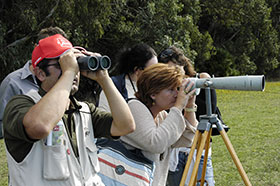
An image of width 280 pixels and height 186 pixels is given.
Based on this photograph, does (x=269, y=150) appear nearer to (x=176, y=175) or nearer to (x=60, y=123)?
(x=176, y=175)

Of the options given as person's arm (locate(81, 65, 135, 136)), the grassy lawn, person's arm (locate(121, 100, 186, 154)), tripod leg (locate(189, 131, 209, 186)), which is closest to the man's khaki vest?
person's arm (locate(81, 65, 135, 136))

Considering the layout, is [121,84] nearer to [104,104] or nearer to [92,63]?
[104,104]

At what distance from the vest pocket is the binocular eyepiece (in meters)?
0.39

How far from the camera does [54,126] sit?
5.65ft

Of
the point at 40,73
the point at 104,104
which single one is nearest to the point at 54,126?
the point at 40,73

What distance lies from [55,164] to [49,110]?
248 millimetres

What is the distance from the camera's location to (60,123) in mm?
1801

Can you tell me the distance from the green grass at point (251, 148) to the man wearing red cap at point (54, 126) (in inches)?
153

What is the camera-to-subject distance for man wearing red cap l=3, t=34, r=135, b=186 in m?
1.66

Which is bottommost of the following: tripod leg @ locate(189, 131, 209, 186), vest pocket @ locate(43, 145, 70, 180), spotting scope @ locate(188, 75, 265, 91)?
tripod leg @ locate(189, 131, 209, 186)

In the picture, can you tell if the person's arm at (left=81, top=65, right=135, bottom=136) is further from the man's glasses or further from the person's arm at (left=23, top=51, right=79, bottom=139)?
the man's glasses

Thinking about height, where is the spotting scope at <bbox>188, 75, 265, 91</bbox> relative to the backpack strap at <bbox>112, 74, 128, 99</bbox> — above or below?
above

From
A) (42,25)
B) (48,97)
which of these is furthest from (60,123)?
(42,25)

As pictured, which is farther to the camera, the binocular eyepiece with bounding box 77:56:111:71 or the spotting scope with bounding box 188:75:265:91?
the spotting scope with bounding box 188:75:265:91
